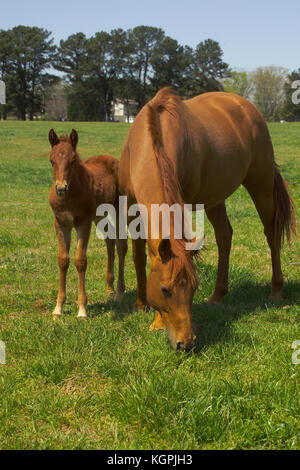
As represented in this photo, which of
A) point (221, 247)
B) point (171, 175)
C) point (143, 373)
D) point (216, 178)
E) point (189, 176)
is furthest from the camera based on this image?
point (221, 247)

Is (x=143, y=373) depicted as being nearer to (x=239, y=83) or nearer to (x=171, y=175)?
(x=171, y=175)

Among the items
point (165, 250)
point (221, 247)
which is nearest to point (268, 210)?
point (221, 247)

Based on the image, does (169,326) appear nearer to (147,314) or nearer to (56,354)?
(56,354)

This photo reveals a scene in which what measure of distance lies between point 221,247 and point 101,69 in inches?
2966

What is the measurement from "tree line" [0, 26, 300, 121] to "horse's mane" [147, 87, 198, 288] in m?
67.5

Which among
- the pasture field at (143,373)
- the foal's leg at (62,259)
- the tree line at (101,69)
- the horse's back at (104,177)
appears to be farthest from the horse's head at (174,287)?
the tree line at (101,69)

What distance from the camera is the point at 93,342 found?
377 centimetres

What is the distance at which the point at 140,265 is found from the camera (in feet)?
15.5

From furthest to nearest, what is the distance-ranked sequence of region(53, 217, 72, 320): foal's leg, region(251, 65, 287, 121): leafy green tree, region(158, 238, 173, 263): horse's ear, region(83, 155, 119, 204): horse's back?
region(251, 65, 287, 121): leafy green tree < region(83, 155, 119, 204): horse's back < region(53, 217, 72, 320): foal's leg < region(158, 238, 173, 263): horse's ear

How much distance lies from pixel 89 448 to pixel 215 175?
9.96 feet

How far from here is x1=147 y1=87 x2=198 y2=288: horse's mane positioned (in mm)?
3213

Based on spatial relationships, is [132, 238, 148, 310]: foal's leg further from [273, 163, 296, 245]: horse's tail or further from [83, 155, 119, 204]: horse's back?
[273, 163, 296, 245]: horse's tail

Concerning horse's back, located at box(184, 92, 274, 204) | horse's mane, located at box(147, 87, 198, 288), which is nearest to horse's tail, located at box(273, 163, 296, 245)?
horse's back, located at box(184, 92, 274, 204)

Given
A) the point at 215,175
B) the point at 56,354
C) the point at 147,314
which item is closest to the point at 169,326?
the point at 56,354
